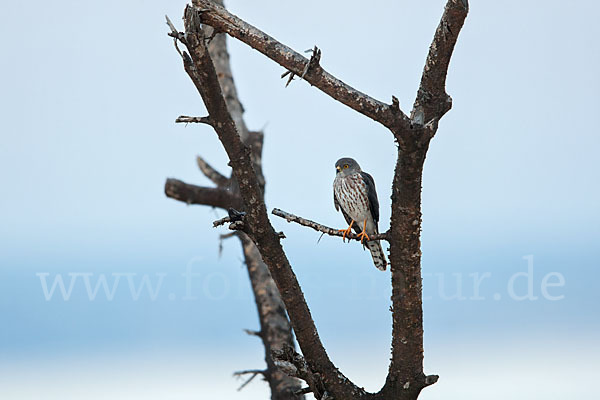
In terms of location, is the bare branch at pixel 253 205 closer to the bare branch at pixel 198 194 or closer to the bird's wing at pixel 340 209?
the bird's wing at pixel 340 209

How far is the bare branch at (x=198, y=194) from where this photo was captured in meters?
6.31

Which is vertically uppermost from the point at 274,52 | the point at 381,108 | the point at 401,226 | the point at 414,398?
the point at 274,52

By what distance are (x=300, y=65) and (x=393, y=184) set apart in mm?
645

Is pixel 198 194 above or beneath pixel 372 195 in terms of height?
above

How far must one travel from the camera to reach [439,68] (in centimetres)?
279

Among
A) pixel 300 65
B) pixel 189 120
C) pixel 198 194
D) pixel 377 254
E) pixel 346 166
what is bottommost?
pixel 189 120

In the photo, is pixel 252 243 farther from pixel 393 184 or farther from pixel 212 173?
pixel 393 184

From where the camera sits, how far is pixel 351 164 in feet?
17.2

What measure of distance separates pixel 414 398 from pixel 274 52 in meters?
1.72

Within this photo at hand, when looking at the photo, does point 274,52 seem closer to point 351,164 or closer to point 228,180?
point 351,164

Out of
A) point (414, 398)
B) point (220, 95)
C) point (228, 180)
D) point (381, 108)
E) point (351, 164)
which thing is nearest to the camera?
point (381, 108)

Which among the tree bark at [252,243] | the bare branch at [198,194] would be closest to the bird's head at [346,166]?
the tree bark at [252,243]

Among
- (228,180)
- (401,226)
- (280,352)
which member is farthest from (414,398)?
(228,180)

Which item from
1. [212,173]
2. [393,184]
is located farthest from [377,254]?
[212,173]
